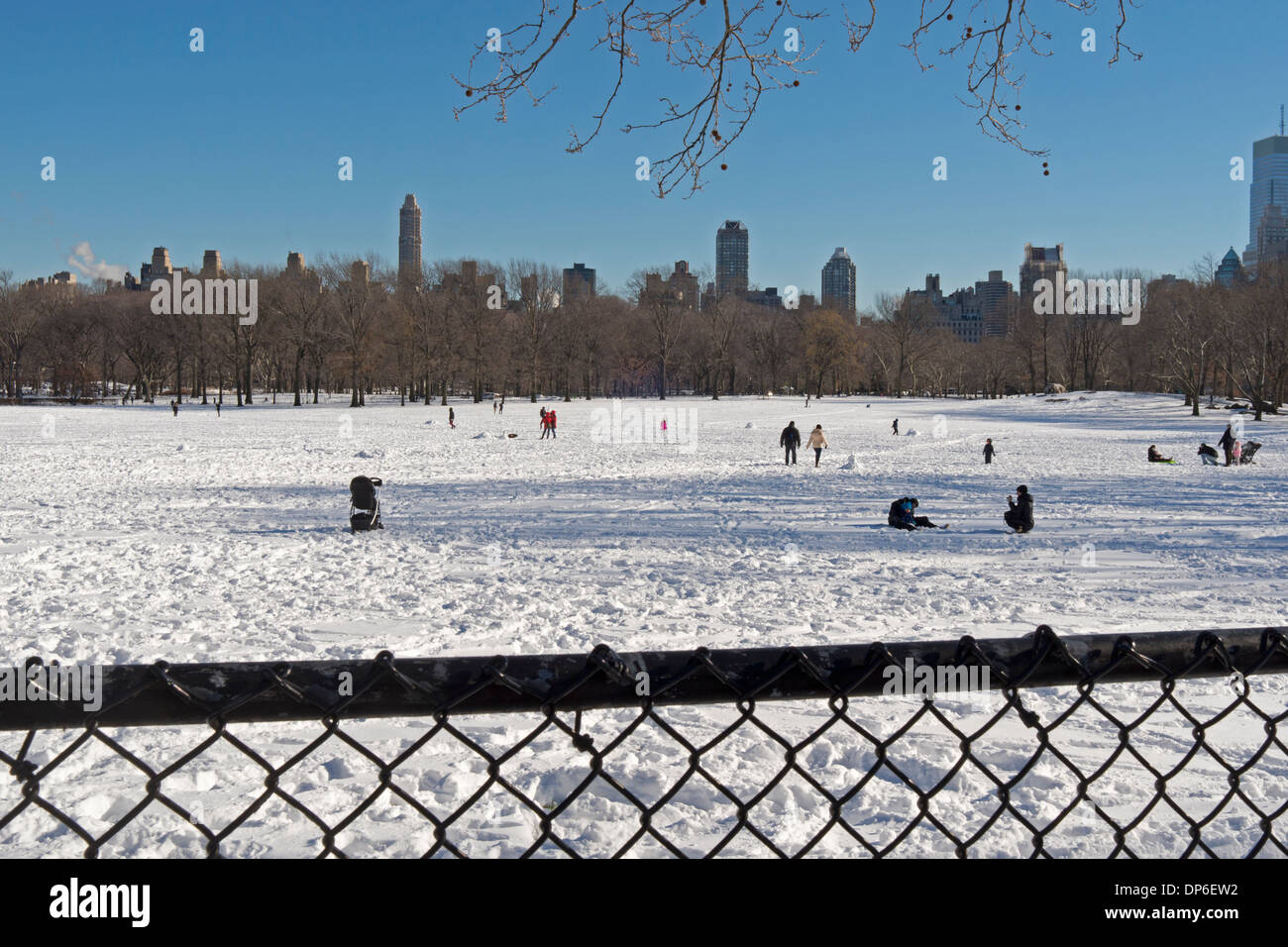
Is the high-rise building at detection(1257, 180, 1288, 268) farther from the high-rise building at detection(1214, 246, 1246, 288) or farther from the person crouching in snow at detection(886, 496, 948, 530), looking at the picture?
the person crouching in snow at detection(886, 496, 948, 530)

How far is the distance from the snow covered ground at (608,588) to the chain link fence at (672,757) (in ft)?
0.13

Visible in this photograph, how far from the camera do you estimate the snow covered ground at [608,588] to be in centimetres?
497

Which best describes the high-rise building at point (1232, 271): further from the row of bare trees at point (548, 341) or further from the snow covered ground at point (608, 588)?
the snow covered ground at point (608, 588)

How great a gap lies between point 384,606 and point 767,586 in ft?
15.1

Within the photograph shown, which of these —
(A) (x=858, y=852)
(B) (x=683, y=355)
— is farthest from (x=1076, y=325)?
(A) (x=858, y=852)

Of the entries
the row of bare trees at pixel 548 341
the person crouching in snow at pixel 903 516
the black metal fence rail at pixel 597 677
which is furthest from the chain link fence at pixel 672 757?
the row of bare trees at pixel 548 341

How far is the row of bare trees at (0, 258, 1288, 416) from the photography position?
77625mm

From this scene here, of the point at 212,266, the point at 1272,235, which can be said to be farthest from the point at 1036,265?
the point at 212,266

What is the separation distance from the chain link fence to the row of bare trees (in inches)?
2600

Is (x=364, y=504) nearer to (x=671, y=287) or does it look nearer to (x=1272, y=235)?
(x=671, y=287)

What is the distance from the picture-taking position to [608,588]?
36.6ft
